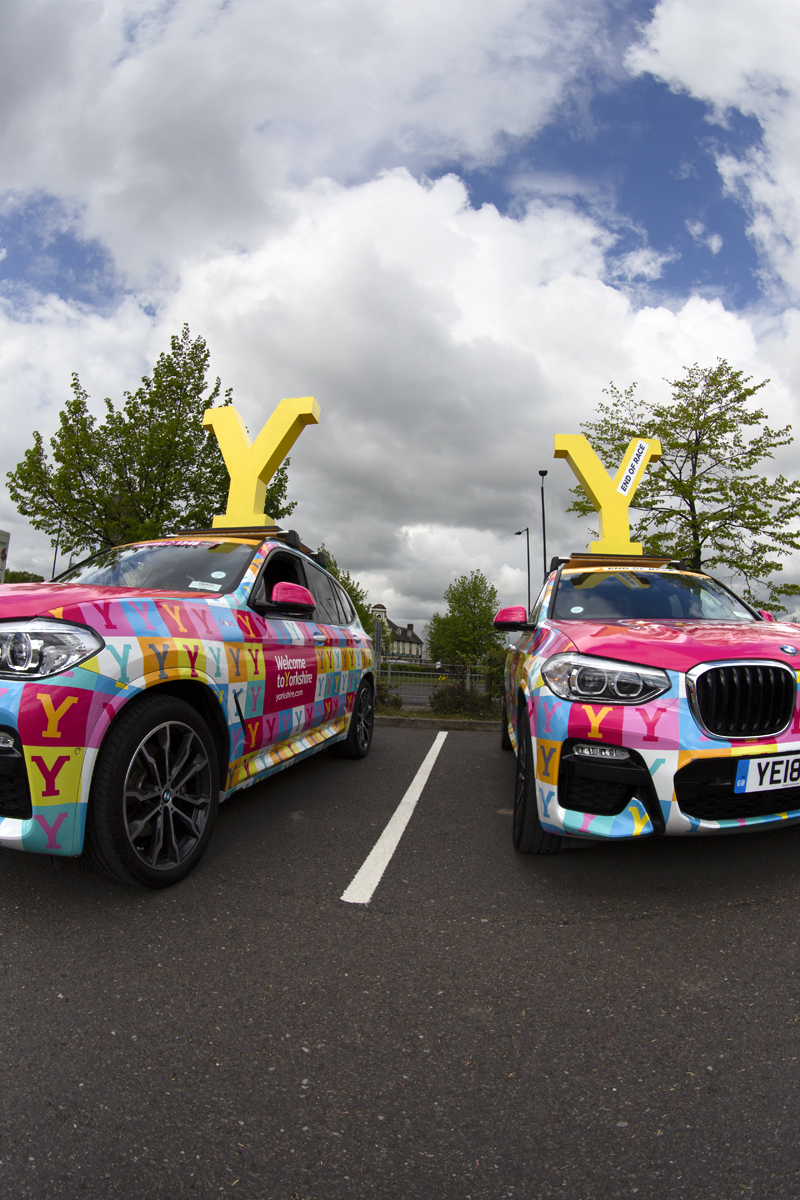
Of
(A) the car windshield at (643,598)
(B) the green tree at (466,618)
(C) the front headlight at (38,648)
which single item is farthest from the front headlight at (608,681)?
(B) the green tree at (466,618)

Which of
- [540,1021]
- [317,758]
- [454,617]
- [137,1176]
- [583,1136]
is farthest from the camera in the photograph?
[454,617]

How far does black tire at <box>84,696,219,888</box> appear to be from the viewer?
240cm

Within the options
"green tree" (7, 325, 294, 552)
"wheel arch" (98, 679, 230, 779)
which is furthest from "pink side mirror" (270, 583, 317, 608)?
"green tree" (7, 325, 294, 552)

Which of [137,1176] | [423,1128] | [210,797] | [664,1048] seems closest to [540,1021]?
[664,1048]

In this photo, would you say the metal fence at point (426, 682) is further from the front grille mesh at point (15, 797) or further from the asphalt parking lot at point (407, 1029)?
the front grille mesh at point (15, 797)

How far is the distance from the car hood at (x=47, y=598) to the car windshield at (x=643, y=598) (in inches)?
101

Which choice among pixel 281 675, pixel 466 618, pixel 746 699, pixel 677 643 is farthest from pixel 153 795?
pixel 466 618

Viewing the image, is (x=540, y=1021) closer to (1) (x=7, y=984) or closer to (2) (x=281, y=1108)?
(2) (x=281, y=1108)

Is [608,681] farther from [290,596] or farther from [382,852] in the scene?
[290,596]

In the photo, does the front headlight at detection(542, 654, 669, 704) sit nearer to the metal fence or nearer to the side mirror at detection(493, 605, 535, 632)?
the side mirror at detection(493, 605, 535, 632)

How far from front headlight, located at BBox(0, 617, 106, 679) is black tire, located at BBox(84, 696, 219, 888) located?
0.32m

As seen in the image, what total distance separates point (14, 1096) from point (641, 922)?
218 centimetres

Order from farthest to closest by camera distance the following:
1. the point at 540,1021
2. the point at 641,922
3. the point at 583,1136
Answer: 1. the point at 641,922
2. the point at 540,1021
3. the point at 583,1136

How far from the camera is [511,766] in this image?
613 cm
